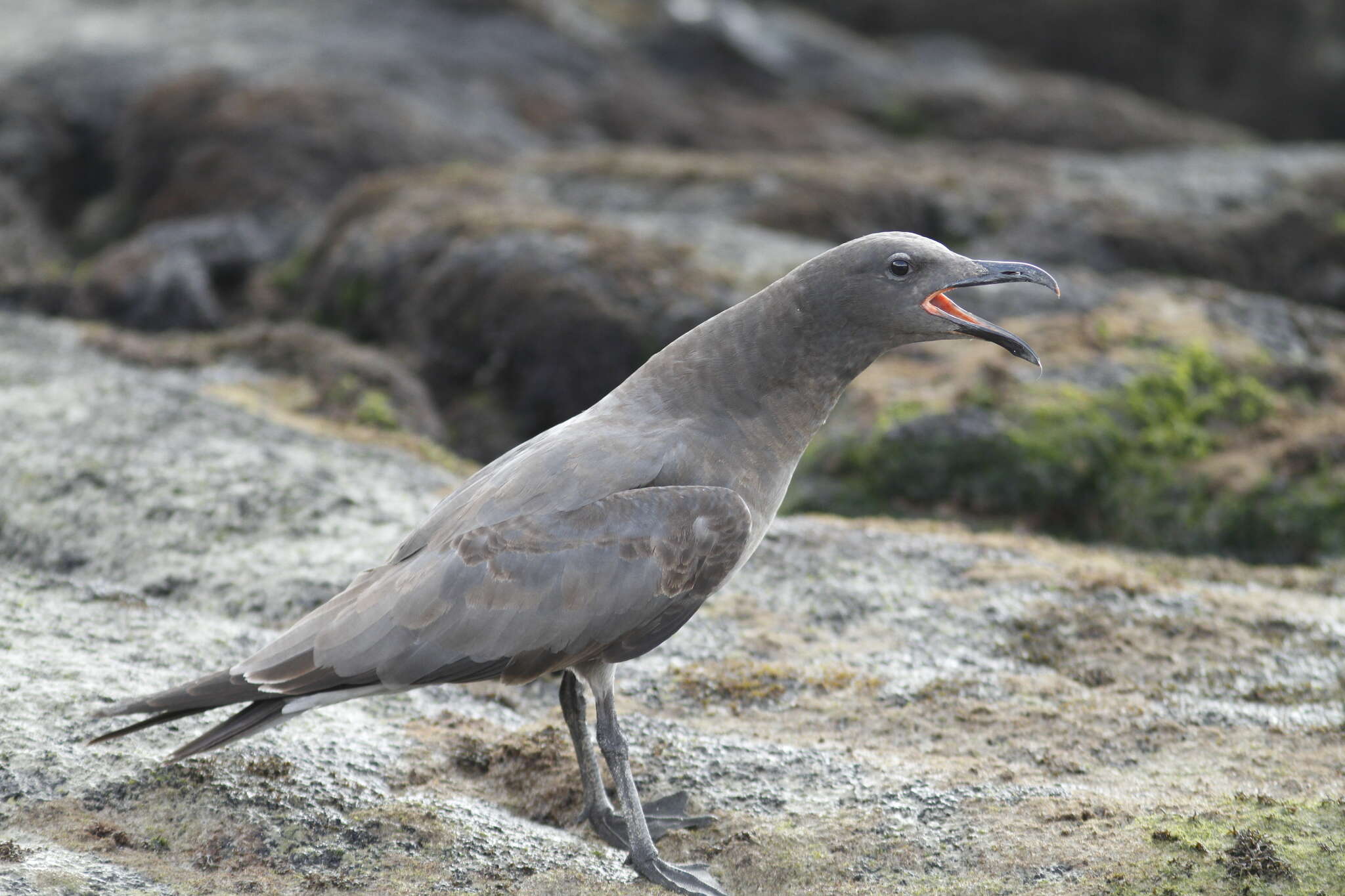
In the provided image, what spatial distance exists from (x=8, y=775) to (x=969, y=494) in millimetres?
8149

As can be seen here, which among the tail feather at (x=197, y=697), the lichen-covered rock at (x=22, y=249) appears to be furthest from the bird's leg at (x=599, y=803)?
the lichen-covered rock at (x=22, y=249)

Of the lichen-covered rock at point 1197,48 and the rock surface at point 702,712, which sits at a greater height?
the lichen-covered rock at point 1197,48

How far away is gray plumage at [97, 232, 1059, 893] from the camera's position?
5.89m

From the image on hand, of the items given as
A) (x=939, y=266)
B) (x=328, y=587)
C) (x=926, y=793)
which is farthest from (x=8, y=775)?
(x=939, y=266)

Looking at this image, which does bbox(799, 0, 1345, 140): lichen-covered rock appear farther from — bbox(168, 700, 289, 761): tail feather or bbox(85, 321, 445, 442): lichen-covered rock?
bbox(168, 700, 289, 761): tail feather

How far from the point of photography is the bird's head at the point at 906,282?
683 centimetres

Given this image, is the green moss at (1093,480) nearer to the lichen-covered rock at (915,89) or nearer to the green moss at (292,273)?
the green moss at (292,273)

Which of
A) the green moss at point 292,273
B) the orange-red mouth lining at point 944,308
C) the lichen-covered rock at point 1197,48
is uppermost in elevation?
the lichen-covered rock at point 1197,48

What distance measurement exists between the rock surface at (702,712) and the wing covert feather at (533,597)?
2.90 feet

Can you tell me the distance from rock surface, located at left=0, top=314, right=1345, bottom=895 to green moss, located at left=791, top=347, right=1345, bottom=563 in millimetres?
975

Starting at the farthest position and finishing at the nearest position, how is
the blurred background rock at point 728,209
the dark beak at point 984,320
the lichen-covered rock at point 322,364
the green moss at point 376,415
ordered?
the lichen-covered rock at point 322,364, the green moss at point 376,415, the blurred background rock at point 728,209, the dark beak at point 984,320

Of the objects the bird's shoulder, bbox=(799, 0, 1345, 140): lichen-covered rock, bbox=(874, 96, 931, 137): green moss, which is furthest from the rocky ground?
bbox=(799, 0, 1345, 140): lichen-covered rock

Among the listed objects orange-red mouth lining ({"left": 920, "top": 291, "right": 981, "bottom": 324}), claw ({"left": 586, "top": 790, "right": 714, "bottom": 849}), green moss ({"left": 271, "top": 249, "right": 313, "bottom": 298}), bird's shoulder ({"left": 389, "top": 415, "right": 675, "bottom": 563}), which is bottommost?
claw ({"left": 586, "top": 790, "right": 714, "bottom": 849})

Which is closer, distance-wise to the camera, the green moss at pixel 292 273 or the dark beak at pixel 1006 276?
the dark beak at pixel 1006 276
